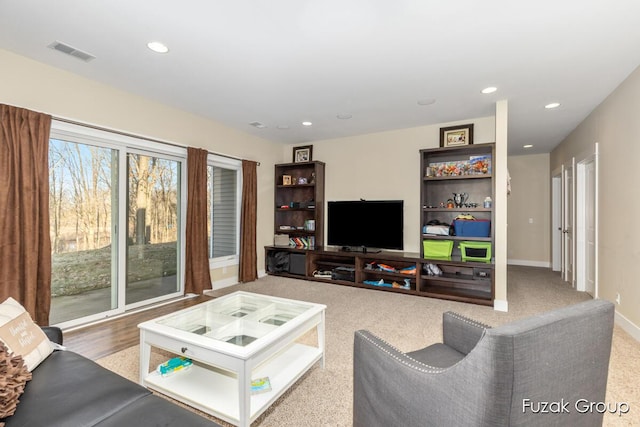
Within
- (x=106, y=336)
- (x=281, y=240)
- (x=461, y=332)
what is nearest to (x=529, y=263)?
(x=281, y=240)

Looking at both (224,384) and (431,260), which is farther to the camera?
(431,260)

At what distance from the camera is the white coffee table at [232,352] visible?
158 centimetres

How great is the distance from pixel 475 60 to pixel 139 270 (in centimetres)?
426

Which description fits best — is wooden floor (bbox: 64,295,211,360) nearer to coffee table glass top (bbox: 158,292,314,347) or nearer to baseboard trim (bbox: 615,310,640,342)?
coffee table glass top (bbox: 158,292,314,347)

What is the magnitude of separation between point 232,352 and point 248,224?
359 cm

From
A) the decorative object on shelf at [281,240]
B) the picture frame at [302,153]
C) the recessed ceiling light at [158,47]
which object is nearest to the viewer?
the recessed ceiling light at [158,47]

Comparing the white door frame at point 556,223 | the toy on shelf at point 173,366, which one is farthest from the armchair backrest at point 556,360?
the white door frame at point 556,223

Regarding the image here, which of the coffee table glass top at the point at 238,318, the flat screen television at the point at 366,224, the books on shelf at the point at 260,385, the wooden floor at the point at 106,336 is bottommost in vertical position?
the wooden floor at the point at 106,336

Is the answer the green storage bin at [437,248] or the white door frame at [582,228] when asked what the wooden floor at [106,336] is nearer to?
the green storage bin at [437,248]

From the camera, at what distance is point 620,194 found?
319cm

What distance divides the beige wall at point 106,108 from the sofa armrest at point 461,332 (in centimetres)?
371

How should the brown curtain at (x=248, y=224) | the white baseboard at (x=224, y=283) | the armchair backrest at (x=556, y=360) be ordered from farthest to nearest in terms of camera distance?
the brown curtain at (x=248, y=224) < the white baseboard at (x=224, y=283) < the armchair backrest at (x=556, y=360)

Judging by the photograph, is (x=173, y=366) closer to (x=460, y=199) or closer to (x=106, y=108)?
(x=106, y=108)

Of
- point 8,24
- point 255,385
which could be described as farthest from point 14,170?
point 255,385
